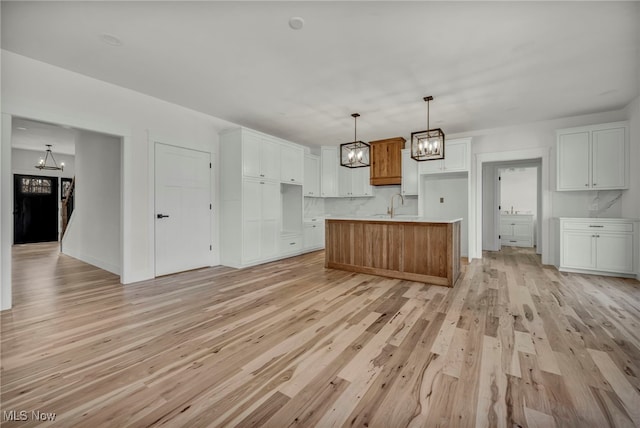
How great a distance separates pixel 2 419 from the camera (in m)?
1.37

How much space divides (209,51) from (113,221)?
11.1 ft

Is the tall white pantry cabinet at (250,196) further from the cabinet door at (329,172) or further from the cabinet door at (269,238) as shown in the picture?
the cabinet door at (329,172)

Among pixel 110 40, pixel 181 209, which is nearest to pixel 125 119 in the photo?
pixel 110 40

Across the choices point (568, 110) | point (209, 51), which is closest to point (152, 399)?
point (209, 51)

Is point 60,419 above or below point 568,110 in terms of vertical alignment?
below

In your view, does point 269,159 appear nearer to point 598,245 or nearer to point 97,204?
point 97,204

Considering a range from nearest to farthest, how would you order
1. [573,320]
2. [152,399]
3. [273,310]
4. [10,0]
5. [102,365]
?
1. [152,399]
2. [102,365]
3. [10,0]
4. [573,320]
5. [273,310]

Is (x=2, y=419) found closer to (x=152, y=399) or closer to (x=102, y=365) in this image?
(x=102, y=365)

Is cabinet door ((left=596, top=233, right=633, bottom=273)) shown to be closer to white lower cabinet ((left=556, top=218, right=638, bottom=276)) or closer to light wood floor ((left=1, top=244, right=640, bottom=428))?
→ white lower cabinet ((left=556, top=218, right=638, bottom=276))

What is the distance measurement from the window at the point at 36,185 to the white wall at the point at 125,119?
6890 millimetres

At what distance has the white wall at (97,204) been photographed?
14.7 ft

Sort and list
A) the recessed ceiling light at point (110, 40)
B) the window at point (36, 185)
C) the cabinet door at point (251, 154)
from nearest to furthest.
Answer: the recessed ceiling light at point (110, 40) < the cabinet door at point (251, 154) < the window at point (36, 185)

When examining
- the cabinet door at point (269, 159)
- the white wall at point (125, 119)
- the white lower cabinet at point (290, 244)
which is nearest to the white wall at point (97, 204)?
the white wall at point (125, 119)

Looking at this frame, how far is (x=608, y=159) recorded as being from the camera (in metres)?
4.34
